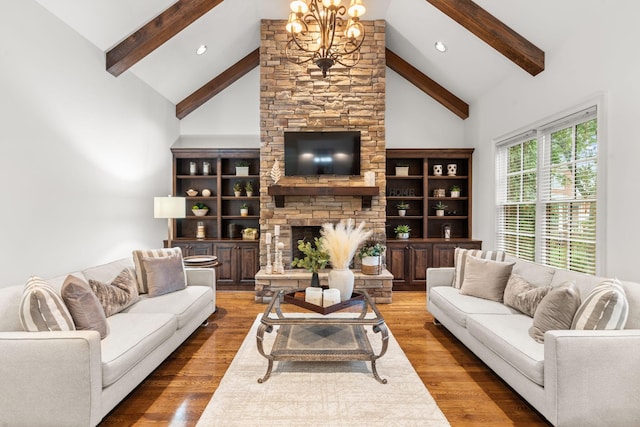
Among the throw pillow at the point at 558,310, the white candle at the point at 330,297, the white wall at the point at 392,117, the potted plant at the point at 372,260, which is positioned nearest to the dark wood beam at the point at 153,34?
the white wall at the point at 392,117

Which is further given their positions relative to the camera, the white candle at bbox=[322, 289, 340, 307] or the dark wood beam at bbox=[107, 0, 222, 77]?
the dark wood beam at bbox=[107, 0, 222, 77]

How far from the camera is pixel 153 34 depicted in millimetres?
3811

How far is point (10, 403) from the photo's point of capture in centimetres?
185

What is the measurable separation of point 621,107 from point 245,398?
12.3ft

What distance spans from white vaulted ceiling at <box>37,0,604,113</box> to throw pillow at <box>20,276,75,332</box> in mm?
2526

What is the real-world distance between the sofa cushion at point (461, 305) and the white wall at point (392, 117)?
10.8 feet

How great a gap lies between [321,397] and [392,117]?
502 centimetres

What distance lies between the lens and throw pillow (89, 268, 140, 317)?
9.11 ft

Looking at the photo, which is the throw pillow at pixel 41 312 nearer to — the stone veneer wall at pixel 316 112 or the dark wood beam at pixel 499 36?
the stone veneer wall at pixel 316 112

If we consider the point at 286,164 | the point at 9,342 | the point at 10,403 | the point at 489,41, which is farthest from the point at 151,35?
the point at 489,41

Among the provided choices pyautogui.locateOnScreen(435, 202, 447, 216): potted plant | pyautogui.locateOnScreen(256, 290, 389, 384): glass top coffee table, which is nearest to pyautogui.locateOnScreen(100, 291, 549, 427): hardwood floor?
pyautogui.locateOnScreen(256, 290, 389, 384): glass top coffee table

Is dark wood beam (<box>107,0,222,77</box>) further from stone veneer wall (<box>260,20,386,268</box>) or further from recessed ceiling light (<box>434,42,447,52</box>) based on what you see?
recessed ceiling light (<box>434,42,447,52</box>)

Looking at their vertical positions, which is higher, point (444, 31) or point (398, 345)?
point (444, 31)

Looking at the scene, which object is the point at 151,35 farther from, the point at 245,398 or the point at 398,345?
the point at 398,345
